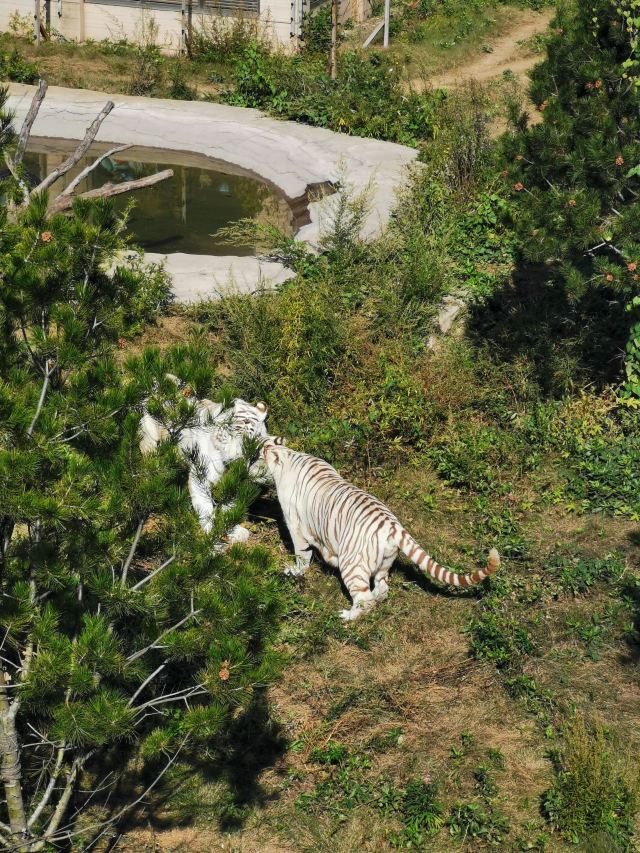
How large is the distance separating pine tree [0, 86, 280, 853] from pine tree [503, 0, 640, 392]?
4.15m

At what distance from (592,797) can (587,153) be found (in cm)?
443

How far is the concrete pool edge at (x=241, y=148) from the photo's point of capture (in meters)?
10.3

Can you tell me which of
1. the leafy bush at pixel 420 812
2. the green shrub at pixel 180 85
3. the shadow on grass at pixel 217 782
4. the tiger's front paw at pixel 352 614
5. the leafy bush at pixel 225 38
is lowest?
the shadow on grass at pixel 217 782

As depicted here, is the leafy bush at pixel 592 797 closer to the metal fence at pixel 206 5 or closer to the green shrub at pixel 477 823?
the green shrub at pixel 477 823

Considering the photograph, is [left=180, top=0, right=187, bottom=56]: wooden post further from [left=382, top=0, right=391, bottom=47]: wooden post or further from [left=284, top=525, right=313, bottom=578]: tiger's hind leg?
[left=284, top=525, right=313, bottom=578]: tiger's hind leg

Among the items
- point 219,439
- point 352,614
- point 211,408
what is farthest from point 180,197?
point 211,408

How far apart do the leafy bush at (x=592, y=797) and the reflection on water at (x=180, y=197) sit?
776 cm

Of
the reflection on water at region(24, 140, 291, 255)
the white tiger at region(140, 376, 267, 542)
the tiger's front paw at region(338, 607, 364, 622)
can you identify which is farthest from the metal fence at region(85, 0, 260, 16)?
the tiger's front paw at region(338, 607, 364, 622)

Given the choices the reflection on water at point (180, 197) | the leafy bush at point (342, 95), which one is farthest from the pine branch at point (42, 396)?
the leafy bush at point (342, 95)

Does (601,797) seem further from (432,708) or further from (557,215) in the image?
(557,215)

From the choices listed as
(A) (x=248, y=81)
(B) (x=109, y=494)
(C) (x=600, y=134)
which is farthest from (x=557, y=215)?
(A) (x=248, y=81)

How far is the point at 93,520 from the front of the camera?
147 inches

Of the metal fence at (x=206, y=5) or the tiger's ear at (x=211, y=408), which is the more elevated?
the metal fence at (x=206, y=5)

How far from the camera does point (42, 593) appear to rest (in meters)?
4.15
